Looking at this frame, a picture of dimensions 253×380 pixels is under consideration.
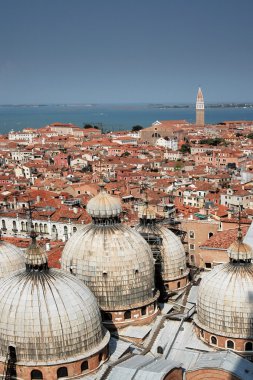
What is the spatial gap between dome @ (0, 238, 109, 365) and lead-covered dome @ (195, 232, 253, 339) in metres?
3.98

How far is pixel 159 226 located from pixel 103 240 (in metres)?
4.27

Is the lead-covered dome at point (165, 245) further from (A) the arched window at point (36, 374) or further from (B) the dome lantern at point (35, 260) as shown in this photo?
(A) the arched window at point (36, 374)

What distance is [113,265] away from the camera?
19.0 metres

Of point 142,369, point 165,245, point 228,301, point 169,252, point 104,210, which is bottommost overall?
point 142,369

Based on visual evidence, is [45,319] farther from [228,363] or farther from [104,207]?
→ [104,207]

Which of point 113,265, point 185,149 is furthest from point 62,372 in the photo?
point 185,149

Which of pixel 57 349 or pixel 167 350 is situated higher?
pixel 57 349

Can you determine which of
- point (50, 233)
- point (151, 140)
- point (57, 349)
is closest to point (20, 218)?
point (50, 233)

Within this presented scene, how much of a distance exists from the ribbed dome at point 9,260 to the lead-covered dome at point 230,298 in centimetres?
688

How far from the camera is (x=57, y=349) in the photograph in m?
15.3

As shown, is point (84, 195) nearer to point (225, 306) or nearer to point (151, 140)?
point (225, 306)

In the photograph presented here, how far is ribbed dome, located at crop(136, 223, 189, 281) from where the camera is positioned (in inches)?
884

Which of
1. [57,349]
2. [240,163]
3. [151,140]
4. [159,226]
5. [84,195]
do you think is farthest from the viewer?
[151,140]

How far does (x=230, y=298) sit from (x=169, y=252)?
197 inches
